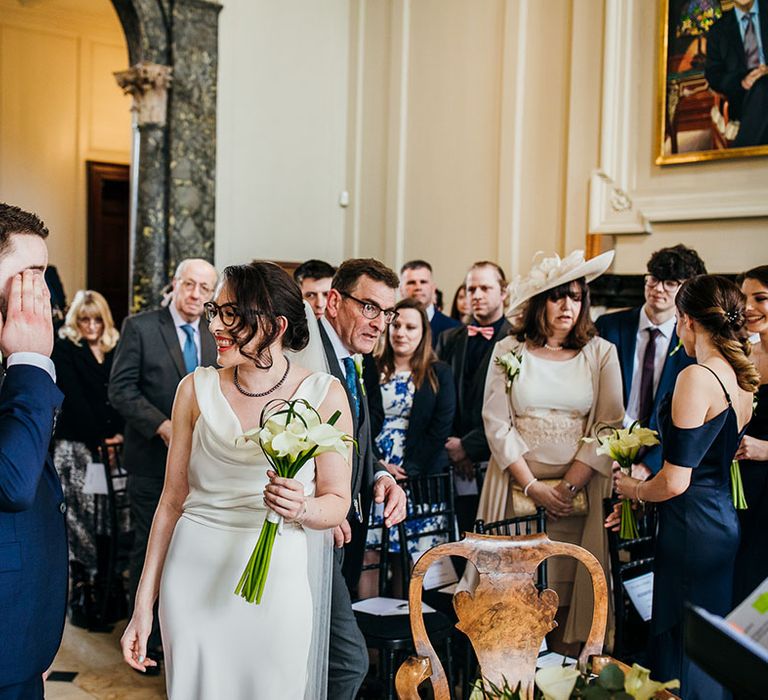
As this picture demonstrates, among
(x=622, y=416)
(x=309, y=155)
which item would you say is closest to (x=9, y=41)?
(x=309, y=155)

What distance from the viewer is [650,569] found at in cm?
400

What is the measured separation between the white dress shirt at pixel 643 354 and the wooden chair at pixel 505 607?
2697 mm

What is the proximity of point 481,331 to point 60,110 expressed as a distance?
27.0 ft

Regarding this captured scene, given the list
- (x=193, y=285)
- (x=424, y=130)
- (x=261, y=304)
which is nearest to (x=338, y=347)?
(x=261, y=304)

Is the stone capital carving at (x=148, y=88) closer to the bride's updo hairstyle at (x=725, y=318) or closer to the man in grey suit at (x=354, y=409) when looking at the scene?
the man in grey suit at (x=354, y=409)

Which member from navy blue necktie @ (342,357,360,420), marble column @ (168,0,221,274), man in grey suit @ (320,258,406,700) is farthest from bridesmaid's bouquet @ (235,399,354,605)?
marble column @ (168,0,221,274)

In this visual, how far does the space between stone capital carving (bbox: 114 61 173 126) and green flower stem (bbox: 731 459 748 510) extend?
643cm

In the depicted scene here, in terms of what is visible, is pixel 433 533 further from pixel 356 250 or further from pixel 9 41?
pixel 9 41

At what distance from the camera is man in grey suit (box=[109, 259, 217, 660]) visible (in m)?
4.87

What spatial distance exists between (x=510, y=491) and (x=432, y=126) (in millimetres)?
5348

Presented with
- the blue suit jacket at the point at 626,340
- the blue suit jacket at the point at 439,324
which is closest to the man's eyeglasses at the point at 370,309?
the blue suit jacket at the point at 626,340

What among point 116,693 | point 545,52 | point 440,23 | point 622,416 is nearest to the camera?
point 622,416

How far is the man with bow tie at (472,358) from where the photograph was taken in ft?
17.6

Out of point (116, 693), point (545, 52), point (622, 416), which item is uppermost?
point (545, 52)
